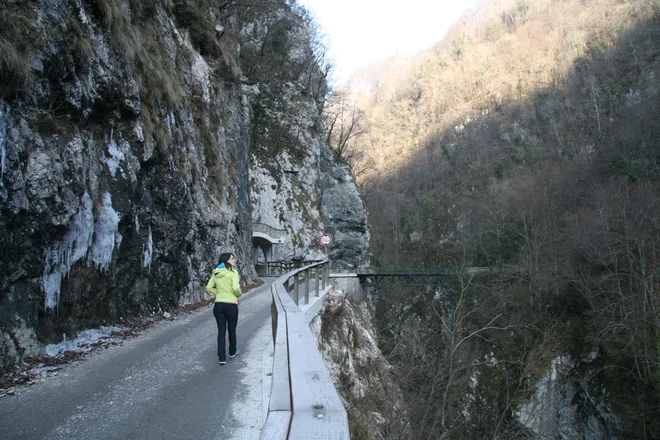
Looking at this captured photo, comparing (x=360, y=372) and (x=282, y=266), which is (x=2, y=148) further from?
(x=282, y=266)

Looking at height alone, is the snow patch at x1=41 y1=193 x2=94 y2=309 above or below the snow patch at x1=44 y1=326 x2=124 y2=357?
above

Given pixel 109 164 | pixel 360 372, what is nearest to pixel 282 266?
→ pixel 360 372

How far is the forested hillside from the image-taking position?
20.1 m

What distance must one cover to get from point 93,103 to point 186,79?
8048 mm

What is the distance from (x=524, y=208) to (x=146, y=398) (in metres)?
37.2

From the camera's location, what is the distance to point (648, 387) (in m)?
19.2

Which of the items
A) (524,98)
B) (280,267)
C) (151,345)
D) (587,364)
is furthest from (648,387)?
(524,98)

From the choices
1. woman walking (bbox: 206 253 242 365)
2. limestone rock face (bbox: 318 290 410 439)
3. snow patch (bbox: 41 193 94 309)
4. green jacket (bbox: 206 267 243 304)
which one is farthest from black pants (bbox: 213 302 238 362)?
snow patch (bbox: 41 193 94 309)

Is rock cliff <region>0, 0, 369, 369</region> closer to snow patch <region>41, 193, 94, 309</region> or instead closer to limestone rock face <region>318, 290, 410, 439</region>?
snow patch <region>41, 193, 94, 309</region>

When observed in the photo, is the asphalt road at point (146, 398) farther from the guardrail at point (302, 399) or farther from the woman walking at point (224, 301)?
the guardrail at point (302, 399)

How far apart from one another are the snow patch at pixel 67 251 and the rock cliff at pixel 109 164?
0.03m

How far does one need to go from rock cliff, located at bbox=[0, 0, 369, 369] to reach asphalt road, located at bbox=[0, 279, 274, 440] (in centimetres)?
102

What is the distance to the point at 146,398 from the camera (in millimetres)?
4355

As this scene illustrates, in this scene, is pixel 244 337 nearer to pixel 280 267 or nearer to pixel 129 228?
pixel 129 228
